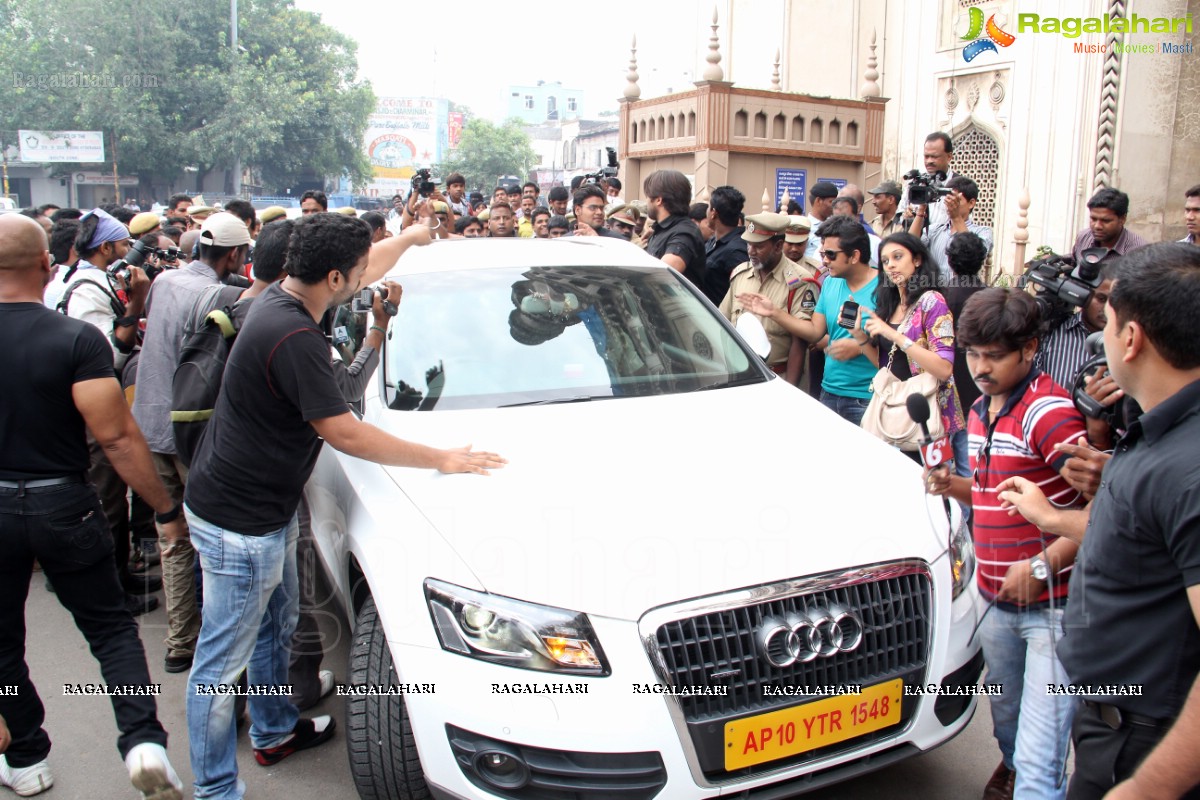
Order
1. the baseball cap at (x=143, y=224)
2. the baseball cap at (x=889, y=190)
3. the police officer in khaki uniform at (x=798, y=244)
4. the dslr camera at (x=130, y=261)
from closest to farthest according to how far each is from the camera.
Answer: the dslr camera at (x=130, y=261) < the police officer in khaki uniform at (x=798, y=244) < the baseball cap at (x=143, y=224) < the baseball cap at (x=889, y=190)

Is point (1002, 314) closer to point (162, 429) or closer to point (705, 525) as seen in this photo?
point (705, 525)

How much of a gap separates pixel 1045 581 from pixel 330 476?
243 cm

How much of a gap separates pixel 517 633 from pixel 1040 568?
141cm

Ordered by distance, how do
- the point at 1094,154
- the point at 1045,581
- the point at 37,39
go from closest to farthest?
the point at 1045,581 < the point at 1094,154 < the point at 37,39

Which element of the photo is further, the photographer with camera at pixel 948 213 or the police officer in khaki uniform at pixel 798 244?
the photographer with camera at pixel 948 213

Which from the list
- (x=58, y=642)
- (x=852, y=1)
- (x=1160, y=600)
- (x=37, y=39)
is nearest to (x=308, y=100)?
(x=37, y=39)

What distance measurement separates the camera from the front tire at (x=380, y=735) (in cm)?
259

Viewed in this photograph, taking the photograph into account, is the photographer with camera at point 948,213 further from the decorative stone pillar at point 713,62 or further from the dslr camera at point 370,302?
the dslr camera at point 370,302

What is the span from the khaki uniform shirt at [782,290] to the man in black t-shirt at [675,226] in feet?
1.17

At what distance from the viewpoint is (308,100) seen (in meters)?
46.8

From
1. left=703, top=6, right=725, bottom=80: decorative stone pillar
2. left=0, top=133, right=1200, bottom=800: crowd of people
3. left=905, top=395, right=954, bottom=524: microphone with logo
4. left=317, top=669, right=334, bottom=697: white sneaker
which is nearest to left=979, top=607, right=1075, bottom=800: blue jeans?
left=0, top=133, right=1200, bottom=800: crowd of people

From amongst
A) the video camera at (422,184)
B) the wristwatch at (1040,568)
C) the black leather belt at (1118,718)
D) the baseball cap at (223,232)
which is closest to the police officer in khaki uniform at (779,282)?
the baseball cap at (223,232)

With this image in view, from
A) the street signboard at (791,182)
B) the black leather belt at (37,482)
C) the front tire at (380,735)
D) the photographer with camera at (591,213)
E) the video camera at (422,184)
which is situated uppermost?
the street signboard at (791,182)

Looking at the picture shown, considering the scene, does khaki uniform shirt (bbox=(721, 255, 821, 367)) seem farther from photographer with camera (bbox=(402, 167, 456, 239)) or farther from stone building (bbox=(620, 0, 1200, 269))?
stone building (bbox=(620, 0, 1200, 269))
